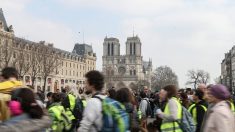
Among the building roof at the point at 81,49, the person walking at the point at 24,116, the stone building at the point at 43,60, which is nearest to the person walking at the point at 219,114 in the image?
the person walking at the point at 24,116

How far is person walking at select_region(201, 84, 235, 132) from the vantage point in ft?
21.0

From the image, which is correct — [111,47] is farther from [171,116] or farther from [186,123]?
[171,116]

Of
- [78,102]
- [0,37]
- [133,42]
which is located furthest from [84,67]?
[78,102]

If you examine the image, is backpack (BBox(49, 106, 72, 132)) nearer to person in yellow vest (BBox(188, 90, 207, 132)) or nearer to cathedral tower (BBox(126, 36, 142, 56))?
person in yellow vest (BBox(188, 90, 207, 132))

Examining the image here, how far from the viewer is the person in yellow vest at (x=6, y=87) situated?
520 centimetres

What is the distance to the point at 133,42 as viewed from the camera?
18150 centimetres

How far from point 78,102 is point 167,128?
147 inches

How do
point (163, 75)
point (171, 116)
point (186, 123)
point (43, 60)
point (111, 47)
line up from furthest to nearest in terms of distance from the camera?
point (111, 47)
point (163, 75)
point (43, 60)
point (186, 123)
point (171, 116)

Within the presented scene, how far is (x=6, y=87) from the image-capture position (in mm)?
6059

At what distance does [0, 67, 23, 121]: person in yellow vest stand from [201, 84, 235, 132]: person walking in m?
2.63

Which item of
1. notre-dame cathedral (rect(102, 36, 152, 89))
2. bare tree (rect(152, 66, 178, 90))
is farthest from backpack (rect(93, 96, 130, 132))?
notre-dame cathedral (rect(102, 36, 152, 89))

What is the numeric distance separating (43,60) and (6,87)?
64.8 metres

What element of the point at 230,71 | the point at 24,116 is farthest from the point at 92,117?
the point at 230,71

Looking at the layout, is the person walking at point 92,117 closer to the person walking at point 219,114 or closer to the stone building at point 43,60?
the person walking at point 219,114
